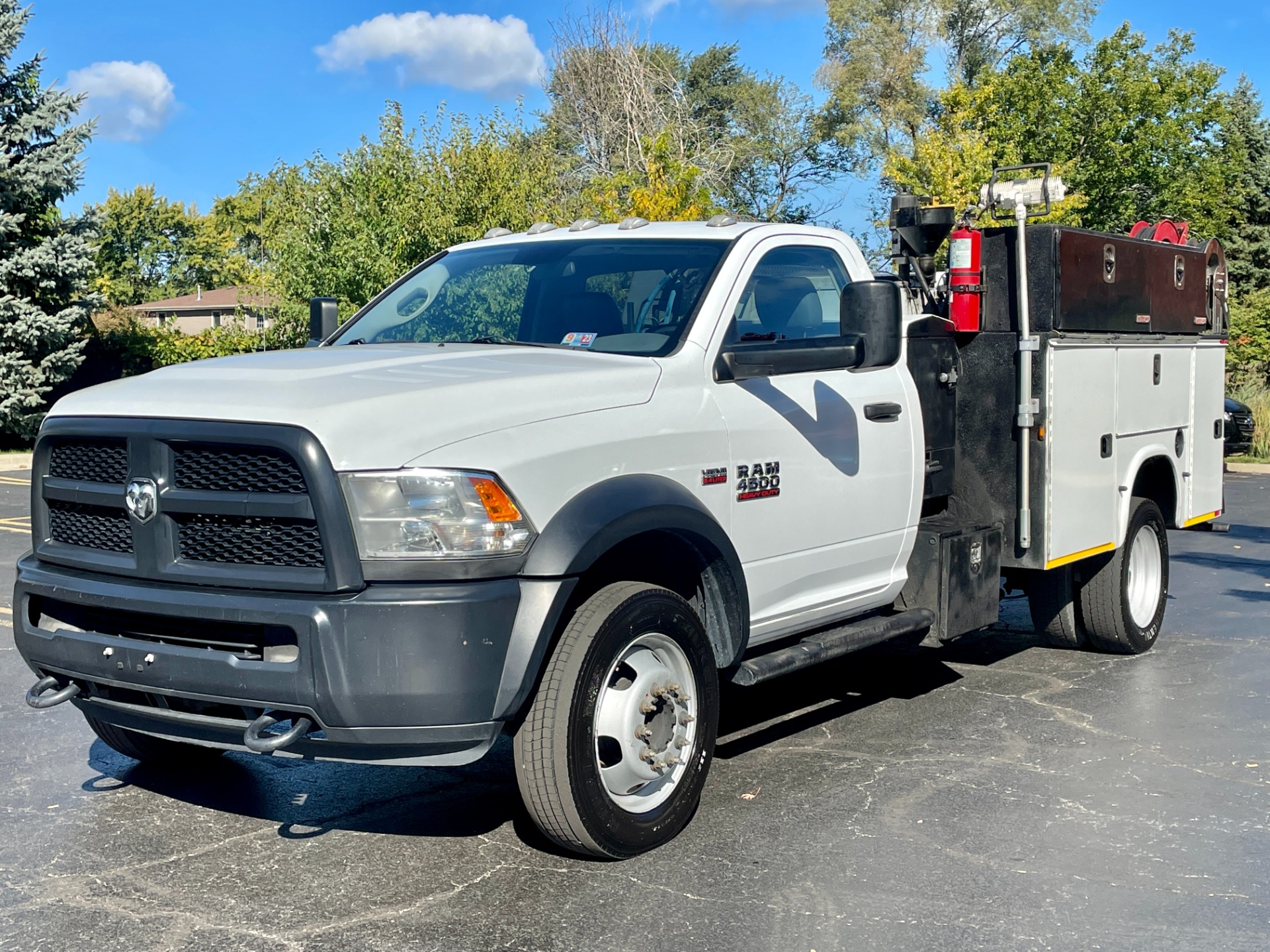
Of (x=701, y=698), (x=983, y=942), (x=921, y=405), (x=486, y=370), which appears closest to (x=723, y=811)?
(x=701, y=698)

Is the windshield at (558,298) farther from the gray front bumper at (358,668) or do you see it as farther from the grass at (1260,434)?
the grass at (1260,434)

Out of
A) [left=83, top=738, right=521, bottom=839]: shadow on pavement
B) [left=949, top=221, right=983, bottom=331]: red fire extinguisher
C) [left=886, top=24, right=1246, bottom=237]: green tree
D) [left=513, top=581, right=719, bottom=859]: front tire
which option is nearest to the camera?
[left=513, top=581, right=719, bottom=859]: front tire

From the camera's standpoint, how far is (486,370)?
174 inches

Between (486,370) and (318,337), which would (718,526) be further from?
(318,337)

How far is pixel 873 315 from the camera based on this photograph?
4.92 m

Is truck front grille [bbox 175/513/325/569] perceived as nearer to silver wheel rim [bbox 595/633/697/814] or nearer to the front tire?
the front tire

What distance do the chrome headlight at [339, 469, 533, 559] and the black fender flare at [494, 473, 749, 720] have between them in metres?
0.20

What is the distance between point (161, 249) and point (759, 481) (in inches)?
3299

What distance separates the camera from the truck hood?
3.82 metres

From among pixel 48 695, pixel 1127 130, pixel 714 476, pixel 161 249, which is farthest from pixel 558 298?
pixel 161 249

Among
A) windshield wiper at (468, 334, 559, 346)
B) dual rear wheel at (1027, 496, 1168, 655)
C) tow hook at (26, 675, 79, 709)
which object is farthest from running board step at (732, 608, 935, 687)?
Result: tow hook at (26, 675, 79, 709)

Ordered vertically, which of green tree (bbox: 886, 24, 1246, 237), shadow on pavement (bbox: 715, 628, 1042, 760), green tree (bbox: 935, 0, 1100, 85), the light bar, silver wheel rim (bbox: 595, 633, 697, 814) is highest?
green tree (bbox: 935, 0, 1100, 85)

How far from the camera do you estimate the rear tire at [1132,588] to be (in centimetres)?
756

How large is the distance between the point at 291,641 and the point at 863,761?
8.91 feet
